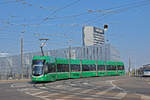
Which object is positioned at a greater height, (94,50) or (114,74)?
(94,50)

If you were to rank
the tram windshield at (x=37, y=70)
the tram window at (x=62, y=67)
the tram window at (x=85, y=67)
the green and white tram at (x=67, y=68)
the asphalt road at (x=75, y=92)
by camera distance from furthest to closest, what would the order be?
the tram window at (x=85, y=67) < the tram window at (x=62, y=67) < the green and white tram at (x=67, y=68) < the tram windshield at (x=37, y=70) < the asphalt road at (x=75, y=92)

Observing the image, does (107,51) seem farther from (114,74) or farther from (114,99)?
(114,99)

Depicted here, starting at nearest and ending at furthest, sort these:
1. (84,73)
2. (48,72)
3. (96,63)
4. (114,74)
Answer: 1. (48,72)
2. (84,73)
3. (96,63)
4. (114,74)

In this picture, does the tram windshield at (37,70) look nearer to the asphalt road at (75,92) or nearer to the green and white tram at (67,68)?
the green and white tram at (67,68)

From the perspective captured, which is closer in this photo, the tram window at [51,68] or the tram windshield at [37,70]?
the tram windshield at [37,70]

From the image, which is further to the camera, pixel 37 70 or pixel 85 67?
pixel 85 67

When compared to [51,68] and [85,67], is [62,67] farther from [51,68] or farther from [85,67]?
[85,67]

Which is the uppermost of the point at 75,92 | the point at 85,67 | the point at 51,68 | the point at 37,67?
the point at 37,67

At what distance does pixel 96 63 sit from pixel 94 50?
5794cm

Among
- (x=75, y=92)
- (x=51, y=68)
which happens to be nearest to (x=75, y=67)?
(x=51, y=68)

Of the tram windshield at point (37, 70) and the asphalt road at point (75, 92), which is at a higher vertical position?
the tram windshield at point (37, 70)

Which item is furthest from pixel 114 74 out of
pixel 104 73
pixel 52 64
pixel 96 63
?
pixel 52 64

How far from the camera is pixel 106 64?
5131 centimetres

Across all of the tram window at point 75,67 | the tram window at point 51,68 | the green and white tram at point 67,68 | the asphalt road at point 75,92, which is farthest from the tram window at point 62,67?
the asphalt road at point 75,92
